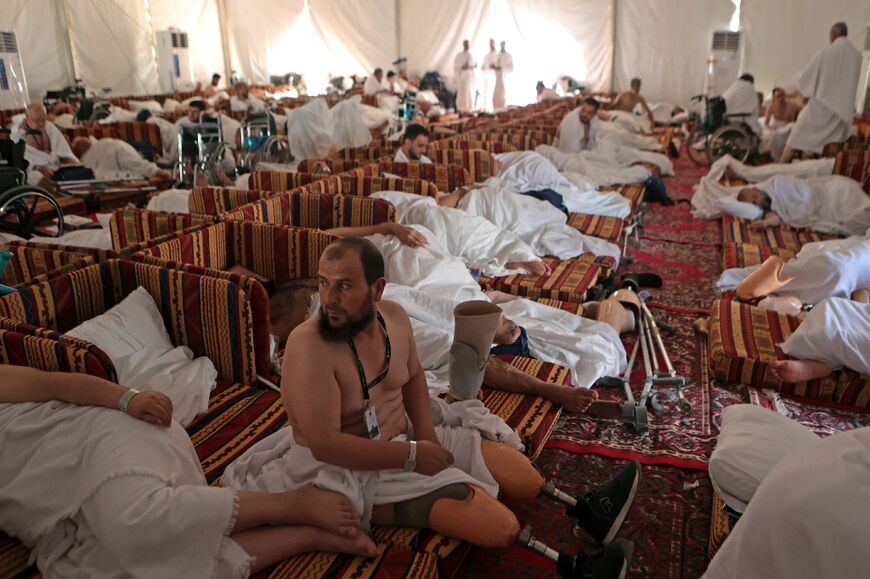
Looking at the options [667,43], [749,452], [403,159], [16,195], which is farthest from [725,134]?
[16,195]

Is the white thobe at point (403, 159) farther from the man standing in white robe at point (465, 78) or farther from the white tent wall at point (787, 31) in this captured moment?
the man standing in white robe at point (465, 78)

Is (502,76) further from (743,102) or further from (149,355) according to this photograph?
(149,355)

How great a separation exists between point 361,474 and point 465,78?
13373mm

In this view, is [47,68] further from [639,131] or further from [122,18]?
[639,131]

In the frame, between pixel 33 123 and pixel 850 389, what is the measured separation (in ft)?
19.7

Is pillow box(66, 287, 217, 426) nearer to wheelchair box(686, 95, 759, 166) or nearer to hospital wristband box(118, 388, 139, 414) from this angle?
hospital wristband box(118, 388, 139, 414)

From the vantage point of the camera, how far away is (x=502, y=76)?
13.8m

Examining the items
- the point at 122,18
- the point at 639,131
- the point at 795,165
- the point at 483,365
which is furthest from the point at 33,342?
the point at 122,18

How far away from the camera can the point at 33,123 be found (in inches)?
218

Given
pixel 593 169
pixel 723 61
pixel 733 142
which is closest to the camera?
pixel 593 169

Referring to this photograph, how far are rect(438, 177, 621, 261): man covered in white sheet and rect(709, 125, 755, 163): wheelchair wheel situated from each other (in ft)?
14.7

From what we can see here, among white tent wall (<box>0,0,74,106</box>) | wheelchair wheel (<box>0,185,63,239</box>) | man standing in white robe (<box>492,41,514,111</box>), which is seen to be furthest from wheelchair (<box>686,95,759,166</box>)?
white tent wall (<box>0,0,74,106</box>)

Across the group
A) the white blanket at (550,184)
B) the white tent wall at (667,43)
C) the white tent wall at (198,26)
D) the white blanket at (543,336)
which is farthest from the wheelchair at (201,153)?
the white tent wall at (667,43)

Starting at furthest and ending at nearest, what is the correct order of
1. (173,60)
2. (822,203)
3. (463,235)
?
(173,60), (822,203), (463,235)
